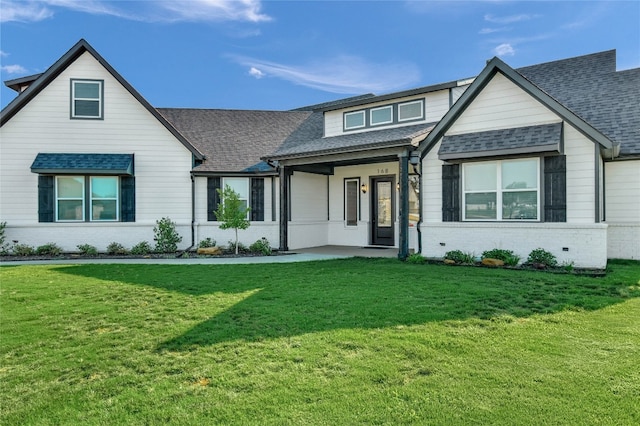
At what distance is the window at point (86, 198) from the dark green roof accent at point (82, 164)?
52cm

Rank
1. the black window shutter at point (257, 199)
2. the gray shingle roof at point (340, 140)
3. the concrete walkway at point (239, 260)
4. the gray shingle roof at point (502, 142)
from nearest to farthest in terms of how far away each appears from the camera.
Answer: the gray shingle roof at point (502, 142), the concrete walkway at point (239, 260), the gray shingle roof at point (340, 140), the black window shutter at point (257, 199)

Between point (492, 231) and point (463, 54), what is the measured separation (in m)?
11.0

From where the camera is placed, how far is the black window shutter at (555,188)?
9.35 m

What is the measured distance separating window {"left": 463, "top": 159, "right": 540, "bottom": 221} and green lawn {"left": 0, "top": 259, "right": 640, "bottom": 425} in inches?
116

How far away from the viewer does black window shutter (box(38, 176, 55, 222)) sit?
13484 mm

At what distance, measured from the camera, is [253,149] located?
631 inches

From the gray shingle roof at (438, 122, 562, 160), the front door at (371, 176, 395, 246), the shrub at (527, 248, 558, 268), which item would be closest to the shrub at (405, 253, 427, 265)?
the shrub at (527, 248, 558, 268)

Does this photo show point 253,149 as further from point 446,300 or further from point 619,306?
point 619,306

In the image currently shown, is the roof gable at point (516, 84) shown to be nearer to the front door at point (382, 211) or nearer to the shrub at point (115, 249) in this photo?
the front door at point (382, 211)

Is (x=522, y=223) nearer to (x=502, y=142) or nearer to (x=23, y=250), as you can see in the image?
(x=502, y=142)

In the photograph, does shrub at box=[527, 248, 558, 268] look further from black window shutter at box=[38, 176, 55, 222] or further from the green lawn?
black window shutter at box=[38, 176, 55, 222]

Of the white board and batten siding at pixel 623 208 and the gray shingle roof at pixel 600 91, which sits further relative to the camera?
the gray shingle roof at pixel 600 91

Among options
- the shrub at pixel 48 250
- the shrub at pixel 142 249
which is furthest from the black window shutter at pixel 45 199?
the shrub at pixel 142 249

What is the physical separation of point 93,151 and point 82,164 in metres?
0.72
